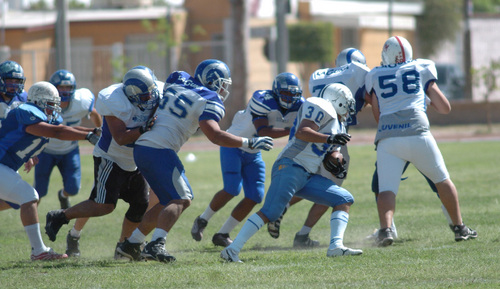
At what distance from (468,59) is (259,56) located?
27.5 ft

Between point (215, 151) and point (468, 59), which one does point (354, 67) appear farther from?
point (468, 59)

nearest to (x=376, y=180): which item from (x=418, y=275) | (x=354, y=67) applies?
(x=354, y=67)

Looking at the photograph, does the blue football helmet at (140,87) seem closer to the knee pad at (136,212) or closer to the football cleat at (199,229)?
the knee pad at (136,212)

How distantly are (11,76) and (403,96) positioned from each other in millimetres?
3984

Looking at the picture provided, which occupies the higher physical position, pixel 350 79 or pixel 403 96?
pixel 350 79

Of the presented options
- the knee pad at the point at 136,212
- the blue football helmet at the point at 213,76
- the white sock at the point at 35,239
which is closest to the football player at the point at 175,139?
the blue football helmet at the point at 213,76

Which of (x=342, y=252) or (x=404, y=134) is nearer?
(x=342, y=252)

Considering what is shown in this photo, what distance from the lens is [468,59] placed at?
25797 mm

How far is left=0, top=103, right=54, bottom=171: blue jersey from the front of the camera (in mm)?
6297

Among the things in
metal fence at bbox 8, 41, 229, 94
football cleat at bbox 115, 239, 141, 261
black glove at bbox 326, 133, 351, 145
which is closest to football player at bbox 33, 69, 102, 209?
football cleat at bbox 115, 239, 141, 261

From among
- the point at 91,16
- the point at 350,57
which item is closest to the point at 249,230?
the point at 350,57

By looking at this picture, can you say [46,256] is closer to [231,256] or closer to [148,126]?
[148,126]

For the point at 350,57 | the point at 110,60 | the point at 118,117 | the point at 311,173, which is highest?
the point at 350,57

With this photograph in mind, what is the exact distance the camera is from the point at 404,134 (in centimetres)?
647
